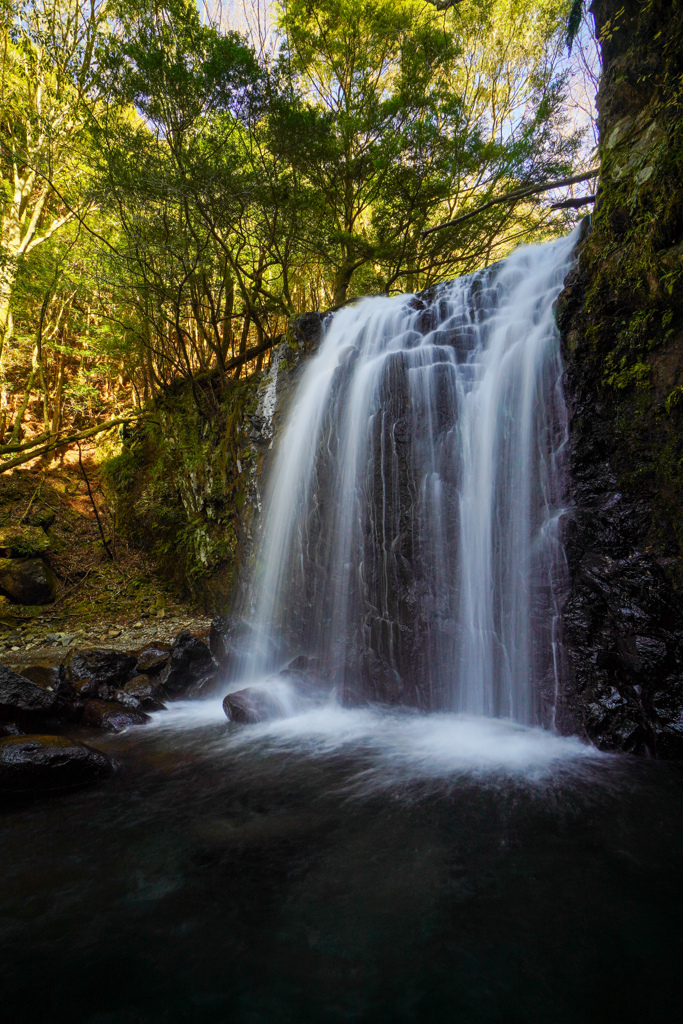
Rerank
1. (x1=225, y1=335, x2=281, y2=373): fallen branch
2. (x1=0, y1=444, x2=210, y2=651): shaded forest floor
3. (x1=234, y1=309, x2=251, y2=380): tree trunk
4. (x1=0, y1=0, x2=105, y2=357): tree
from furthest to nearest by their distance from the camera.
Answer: (x1=225, y1=335, x2=281, y2=373): fallen branch < (x1=234, y1=309, x2=251, y2=380): tree trunk < (x1=0, y1=0, x2=105, y2=357): tree < (x1=0, y1=444, x2=210, y2=651): shaded forest floor

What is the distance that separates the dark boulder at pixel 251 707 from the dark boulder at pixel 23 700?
1.84 m

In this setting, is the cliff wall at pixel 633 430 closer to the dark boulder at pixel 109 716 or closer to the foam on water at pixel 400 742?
the foam on water at pixel 400 742

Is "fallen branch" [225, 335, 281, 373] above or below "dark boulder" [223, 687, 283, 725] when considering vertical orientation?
above

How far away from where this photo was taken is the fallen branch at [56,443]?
1026 cm

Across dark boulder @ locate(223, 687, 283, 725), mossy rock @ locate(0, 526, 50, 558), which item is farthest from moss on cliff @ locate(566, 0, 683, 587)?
mossy rock @ locate(0, 526, 50, 558)

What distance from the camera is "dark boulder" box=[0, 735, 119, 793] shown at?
3.73m

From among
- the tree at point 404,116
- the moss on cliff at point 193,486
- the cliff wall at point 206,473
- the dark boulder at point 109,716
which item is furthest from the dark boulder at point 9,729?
the tree at point 404,116

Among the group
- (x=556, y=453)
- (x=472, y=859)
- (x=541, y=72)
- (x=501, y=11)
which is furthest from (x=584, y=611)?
(x=501, y=11)

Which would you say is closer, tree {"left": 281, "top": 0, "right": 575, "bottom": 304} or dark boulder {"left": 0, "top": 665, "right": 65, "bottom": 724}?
dark boulder {"left": 0, "top": 665, "right": 65, "bottom": 724}

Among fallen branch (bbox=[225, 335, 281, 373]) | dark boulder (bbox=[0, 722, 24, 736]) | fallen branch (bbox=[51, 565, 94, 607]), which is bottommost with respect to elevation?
dark boulder (bbox=[0, 722, 24, 736])

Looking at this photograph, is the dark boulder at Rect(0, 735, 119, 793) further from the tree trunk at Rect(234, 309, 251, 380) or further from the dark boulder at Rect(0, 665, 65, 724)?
the tree trunk at Rect(234, 309, 251, 380)

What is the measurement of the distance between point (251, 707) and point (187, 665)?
1.66 metres

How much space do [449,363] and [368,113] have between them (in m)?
7.97

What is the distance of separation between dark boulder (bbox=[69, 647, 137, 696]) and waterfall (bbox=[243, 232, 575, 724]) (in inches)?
66.9
